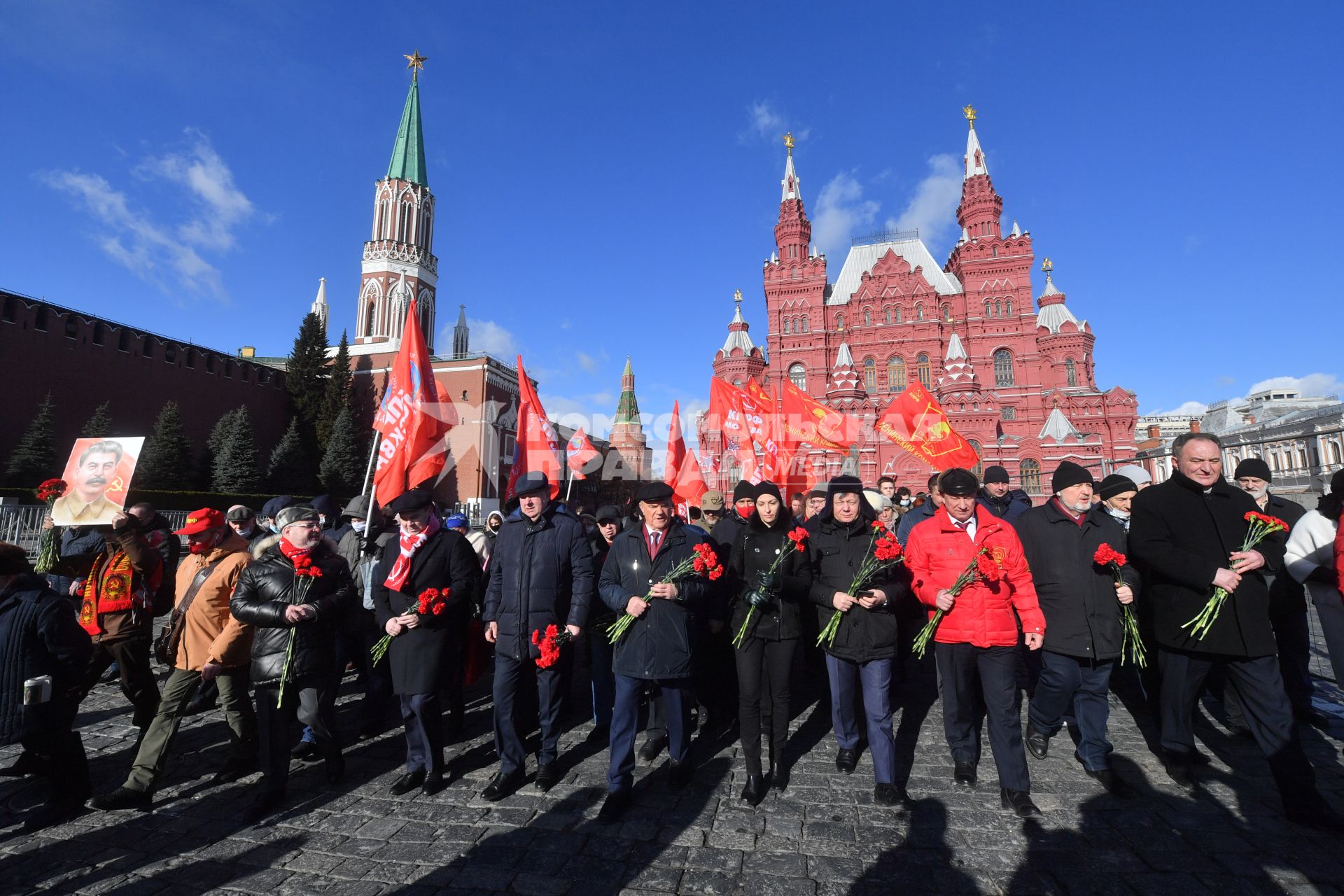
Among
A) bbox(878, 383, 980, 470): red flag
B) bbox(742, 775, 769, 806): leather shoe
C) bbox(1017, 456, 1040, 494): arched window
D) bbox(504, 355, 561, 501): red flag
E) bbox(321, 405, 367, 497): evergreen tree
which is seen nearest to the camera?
bbox(742, 775, 769, 806): leather shoe

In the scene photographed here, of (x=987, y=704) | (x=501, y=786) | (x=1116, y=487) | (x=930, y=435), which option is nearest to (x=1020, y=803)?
(x=987, y=704)

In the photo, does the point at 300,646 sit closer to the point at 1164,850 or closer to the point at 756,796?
the point at 756,796

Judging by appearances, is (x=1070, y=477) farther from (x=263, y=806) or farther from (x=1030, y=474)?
(x=1030, y=474)

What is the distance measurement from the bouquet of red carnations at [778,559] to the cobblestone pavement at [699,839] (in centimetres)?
103

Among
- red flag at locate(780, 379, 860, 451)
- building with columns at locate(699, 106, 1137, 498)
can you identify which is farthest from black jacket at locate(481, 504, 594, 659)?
building with columns at locate(699, 106, 1137, 498)

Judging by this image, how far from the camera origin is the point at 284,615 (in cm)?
383

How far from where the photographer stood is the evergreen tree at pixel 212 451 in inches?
1320

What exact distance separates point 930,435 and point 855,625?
34.5 ft

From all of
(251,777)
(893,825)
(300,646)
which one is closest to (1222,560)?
(893,825)

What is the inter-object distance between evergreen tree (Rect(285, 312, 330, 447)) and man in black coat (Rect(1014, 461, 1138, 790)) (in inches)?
1885

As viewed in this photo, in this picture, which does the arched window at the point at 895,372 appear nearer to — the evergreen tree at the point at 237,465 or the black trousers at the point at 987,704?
the evergreen tree at the point at 237,465

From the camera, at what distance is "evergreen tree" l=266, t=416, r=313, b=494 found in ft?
116

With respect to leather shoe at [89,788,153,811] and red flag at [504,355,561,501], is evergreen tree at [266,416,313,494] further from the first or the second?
leather shoe at [89,788,153,811]

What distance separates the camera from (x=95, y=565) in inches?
193
